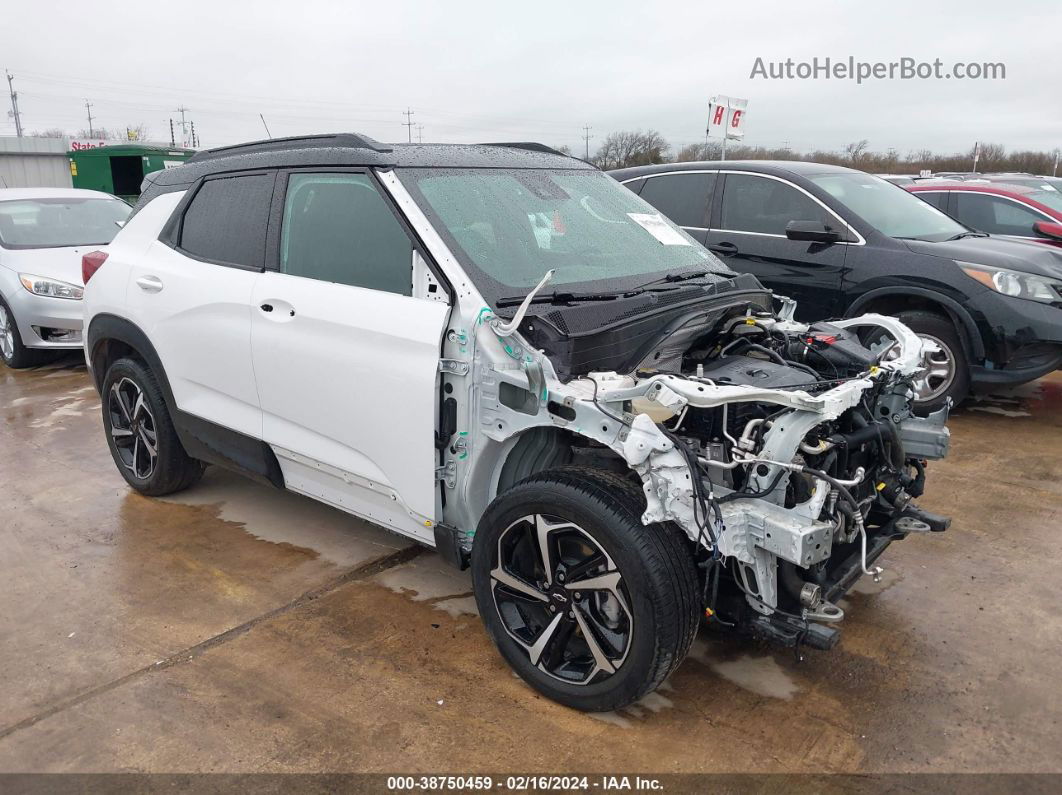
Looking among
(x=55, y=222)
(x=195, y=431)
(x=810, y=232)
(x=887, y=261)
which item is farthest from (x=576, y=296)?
(x=55, y=222)

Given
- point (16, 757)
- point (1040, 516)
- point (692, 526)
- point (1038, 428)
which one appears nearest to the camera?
point (692, 526)

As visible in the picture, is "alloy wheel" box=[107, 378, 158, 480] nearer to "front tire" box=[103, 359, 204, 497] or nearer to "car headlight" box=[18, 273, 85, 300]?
"front tire" box=[103, 359, 204, 497]

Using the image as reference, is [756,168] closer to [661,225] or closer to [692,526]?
[661,225]

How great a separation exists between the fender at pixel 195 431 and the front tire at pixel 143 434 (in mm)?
97

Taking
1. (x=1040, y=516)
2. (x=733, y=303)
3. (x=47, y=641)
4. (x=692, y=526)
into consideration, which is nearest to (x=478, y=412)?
(x=692, y=526)

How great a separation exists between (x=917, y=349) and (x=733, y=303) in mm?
746

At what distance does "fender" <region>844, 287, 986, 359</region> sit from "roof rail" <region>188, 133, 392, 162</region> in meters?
3.92

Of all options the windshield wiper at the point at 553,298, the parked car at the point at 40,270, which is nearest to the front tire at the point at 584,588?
the windshield wiper at the point at 553,298

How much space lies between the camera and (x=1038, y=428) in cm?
589

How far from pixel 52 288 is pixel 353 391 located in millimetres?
6278

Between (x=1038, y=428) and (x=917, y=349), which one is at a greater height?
(x=917, y=349)

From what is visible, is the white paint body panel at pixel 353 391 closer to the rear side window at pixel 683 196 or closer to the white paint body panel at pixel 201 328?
the white paint body panel at pixel 201 328

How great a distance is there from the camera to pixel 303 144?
12.4ft

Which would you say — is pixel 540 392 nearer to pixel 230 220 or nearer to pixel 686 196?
pixel 230 220
